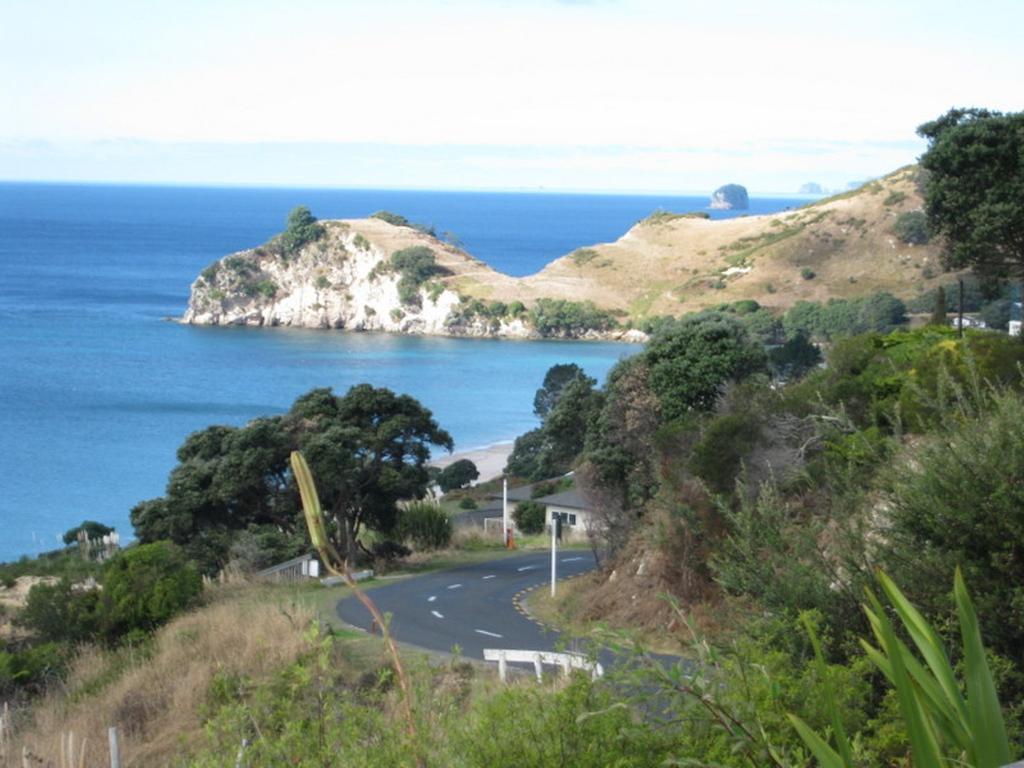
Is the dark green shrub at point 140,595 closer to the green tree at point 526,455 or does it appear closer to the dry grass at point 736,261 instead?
the green tree at point 526,455

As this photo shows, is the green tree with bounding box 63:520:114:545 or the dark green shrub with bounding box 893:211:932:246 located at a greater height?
the dark green shrub with bounding box 893:211:932:246

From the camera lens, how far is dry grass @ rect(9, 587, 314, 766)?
1179 centimetres

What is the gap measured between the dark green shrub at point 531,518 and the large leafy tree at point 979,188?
567 inches

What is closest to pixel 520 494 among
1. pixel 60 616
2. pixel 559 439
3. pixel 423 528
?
pixel 559 439

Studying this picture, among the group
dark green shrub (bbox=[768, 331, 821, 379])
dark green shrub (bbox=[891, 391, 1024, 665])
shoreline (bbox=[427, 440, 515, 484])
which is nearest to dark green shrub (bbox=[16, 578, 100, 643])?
dark green shrub (bbox=[891, 391, 1024, 665])

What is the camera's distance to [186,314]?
124 m

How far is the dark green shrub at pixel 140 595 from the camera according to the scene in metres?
18.7

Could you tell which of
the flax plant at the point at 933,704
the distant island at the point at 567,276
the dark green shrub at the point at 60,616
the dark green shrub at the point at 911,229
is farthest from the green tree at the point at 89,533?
the dark green shrub at the point at 911,229

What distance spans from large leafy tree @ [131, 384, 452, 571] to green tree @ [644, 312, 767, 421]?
18.7 feet

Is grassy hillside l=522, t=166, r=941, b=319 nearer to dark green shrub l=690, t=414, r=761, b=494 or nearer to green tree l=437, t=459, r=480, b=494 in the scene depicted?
green tree l=437, t=459, r=480, b=494

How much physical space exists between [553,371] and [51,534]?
93.3 ft

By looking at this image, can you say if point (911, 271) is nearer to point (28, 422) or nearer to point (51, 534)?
point (28, 422)

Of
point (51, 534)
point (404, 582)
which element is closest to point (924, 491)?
point (404, 582)

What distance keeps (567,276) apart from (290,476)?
343ft
